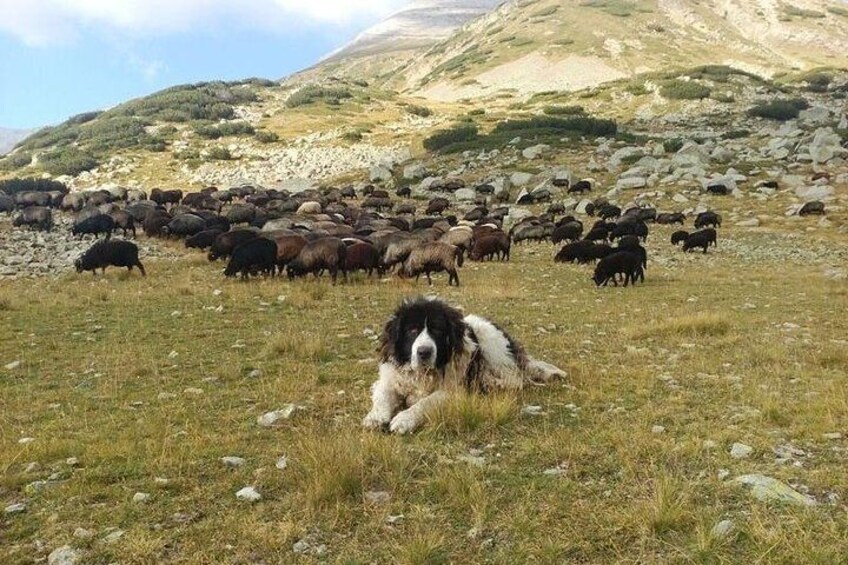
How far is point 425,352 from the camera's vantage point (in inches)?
223

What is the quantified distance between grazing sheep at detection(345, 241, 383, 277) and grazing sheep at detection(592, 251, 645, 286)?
6117 millimetres

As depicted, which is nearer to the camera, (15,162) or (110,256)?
(110,256)

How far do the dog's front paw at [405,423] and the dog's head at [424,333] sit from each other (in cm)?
43

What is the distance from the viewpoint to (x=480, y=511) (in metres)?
3.92

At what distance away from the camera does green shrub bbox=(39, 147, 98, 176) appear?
5944cm

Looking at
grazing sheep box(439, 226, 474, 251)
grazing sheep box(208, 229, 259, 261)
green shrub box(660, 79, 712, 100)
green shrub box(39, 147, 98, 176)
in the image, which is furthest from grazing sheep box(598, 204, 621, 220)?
green shrub box(39, 147, 98, 176)

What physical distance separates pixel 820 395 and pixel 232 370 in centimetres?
603

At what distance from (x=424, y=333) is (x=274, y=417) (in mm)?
1510

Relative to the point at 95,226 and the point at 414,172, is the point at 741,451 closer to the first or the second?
the point at 95,226

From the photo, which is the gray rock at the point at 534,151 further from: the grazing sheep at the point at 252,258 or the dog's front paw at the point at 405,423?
the dog's front paw at the point at 405,423

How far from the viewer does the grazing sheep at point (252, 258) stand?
18.5m

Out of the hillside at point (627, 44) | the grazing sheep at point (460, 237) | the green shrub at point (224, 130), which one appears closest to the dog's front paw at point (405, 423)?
the grazing sheep at point (460, 237)

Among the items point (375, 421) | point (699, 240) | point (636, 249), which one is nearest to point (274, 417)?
point (375, 421)

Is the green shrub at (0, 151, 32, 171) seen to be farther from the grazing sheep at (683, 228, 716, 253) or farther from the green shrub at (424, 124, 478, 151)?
the grazing sheep at (683, 228, 716, 253)
